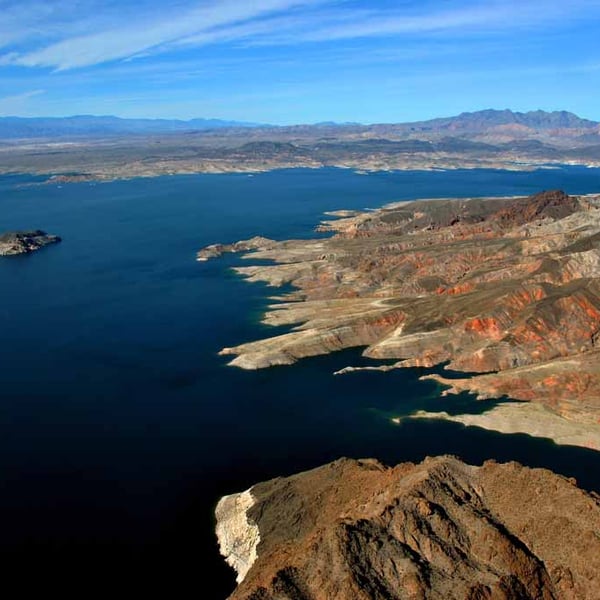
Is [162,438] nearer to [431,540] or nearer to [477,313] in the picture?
[431,540]

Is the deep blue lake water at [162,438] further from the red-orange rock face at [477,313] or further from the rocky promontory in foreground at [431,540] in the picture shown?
the rocky promontory in foreground at [431,540]

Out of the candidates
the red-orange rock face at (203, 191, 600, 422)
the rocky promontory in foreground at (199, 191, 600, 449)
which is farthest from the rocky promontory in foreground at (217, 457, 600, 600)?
the red-orange rock face at (203, 191, 600, 422)

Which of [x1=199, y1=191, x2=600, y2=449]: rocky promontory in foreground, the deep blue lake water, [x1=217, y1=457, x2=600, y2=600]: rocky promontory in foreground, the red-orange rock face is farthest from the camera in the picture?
the red-orange rock face

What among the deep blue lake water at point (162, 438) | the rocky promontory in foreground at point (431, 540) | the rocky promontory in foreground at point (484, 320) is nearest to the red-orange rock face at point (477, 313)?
the rocky promontory in foreground at point (484, 320)

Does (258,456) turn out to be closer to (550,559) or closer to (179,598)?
(179,598)

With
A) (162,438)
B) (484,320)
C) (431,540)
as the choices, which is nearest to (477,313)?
(484,320)

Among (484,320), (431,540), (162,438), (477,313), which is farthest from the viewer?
(477,313)

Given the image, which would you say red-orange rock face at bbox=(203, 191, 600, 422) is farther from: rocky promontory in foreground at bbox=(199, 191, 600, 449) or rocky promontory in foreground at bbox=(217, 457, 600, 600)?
rocky promontory in foreground at bbox=(217, 457, 600, 600)
